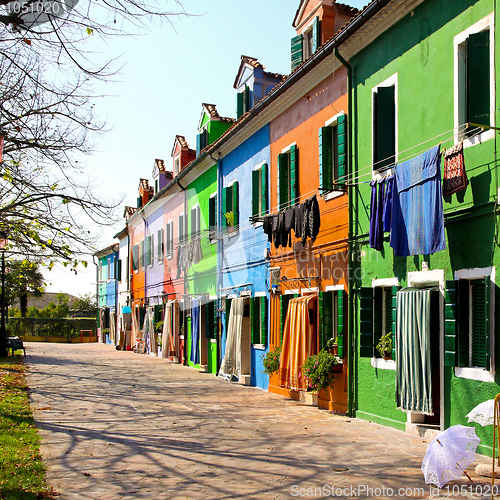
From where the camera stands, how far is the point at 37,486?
6.96m

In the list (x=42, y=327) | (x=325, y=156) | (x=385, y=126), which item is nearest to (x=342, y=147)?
(x=325, y=156)

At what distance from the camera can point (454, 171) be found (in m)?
8.89

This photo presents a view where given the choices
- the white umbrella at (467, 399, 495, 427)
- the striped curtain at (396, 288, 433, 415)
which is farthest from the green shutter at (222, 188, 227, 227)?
the white umbrella at (467, 399, 495, 427)

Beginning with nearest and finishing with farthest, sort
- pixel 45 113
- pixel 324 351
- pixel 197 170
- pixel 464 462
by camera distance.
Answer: pixel 464 462
pixel 45 113
pixel 324 351
pixel 197 170

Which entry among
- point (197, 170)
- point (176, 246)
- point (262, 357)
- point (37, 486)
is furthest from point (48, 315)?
point (37, 486)

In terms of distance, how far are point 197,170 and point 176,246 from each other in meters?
4.48

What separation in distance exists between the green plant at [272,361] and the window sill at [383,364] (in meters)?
4.38

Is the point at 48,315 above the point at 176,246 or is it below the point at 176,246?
below

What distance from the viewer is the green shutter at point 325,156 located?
13.3m

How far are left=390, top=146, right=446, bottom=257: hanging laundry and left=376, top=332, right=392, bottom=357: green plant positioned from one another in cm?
188

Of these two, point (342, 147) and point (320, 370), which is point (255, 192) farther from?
point (320, 370)

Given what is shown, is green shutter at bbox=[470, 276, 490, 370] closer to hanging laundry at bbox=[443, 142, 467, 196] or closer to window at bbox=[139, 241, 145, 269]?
hanging laundry at bbox=[443, 142, 467, 196]

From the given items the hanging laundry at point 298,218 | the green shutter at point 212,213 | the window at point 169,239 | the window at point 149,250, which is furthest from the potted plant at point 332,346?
the window at point 149,250

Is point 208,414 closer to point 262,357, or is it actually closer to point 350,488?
point 262,357
